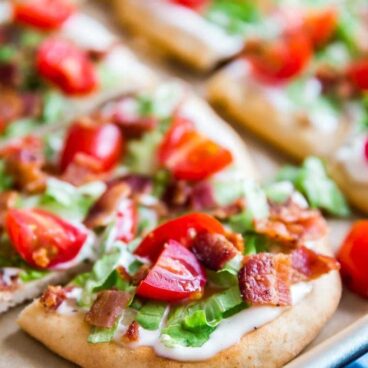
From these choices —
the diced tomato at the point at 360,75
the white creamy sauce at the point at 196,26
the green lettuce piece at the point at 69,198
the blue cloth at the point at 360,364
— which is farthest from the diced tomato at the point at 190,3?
the blue cloth at the point at 360,364

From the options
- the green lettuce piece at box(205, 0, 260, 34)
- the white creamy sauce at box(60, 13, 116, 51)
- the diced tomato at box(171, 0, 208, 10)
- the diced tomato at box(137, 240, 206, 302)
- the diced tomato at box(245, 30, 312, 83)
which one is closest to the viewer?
the diced tomato at box(137, 240, 206, 302)

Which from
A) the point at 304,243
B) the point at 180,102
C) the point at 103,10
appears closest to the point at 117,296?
the point at 304,243

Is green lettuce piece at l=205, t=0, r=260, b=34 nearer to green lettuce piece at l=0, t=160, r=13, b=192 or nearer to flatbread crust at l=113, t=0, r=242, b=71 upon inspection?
flatbread crust at l=113, t=0, r=242, b=71

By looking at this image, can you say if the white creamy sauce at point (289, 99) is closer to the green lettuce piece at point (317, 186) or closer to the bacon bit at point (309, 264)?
the green lettuce piece at point (317, 186)

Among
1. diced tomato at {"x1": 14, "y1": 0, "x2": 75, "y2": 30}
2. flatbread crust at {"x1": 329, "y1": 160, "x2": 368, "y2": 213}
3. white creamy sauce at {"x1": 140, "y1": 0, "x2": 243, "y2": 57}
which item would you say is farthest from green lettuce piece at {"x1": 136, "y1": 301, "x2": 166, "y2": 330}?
diced tomato at {"x1": 14, "y1": 0, "x2": 75, "y2": 30}

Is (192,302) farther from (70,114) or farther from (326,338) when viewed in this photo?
(70,114)
